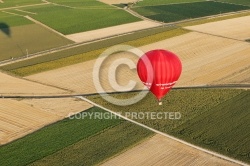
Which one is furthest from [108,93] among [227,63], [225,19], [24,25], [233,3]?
[233,3]

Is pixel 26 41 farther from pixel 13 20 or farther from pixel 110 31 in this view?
pixel 13 20

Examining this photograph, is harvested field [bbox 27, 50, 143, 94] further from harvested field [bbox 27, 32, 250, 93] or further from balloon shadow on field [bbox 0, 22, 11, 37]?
balloon shadow on field [bbox 0, 22, 11, 37]

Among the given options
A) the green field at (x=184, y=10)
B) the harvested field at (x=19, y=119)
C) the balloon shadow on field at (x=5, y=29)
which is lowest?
the harvested field at (x=19, y=119)

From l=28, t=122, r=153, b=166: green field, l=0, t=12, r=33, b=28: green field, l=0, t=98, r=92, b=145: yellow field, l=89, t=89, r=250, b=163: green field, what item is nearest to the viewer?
l=28, t=122, r=153, b=166: green field

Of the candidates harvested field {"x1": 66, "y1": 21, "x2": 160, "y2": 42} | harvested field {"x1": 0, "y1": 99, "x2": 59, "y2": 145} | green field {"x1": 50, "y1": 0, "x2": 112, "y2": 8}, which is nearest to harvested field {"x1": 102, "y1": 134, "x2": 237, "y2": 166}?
harvested field {"x1": 0, "y1": 99, "x2": 59, "y2": 145}

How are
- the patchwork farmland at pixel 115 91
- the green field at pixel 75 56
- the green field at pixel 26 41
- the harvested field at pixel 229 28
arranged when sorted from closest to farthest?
the patchwork farmland at pixel 115 91 → the green field at pixel 75 56 → the green field at pixel 26 41 → the harvested field at pixel 229 28

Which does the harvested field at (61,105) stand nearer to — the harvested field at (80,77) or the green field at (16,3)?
the harvested field at (80,77)

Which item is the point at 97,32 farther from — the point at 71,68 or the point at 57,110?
the point at 57,110

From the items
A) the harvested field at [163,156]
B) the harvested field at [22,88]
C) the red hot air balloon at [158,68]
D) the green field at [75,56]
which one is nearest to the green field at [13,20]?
the green field at [75,56]
